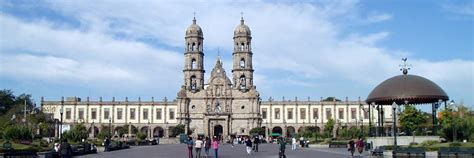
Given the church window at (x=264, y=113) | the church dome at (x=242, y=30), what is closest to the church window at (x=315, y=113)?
the church window at (x=264, y=113)

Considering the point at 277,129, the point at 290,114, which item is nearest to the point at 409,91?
the point at 290,114

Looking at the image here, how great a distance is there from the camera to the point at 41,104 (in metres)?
100

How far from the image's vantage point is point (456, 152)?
24.4 m

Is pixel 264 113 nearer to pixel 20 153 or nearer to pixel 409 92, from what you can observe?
pixel 409 92

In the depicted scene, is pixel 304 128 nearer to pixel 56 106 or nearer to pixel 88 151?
pixel 56 106

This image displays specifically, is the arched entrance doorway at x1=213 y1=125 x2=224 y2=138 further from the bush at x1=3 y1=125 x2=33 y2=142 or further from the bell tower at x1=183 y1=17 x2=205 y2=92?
the bush at x1=3 y1=125 x2=33 y2=142

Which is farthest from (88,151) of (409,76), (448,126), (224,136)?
(224,136)

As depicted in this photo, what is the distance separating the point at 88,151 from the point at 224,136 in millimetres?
54914

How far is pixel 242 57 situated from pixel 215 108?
9.36 meters

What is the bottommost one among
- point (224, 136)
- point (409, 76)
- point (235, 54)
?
point (224, 136)

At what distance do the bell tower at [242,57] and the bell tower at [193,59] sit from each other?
5366 mm

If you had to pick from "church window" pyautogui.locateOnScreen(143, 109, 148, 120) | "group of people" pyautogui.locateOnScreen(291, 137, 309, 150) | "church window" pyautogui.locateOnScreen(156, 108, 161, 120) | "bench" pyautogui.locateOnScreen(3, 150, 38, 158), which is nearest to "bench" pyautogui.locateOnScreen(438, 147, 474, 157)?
"bench" pyautogui.locateOnScreen(3, 150, 38, 158)

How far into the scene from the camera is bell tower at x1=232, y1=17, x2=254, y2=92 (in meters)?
91.9

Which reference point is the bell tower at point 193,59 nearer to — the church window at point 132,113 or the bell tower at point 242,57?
the bell tower at point 242,57
